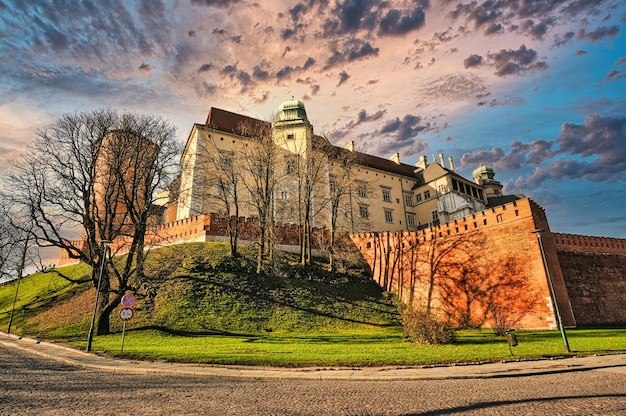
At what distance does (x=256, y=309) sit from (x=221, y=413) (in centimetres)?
1764

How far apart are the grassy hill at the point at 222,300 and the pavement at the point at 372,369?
861cm

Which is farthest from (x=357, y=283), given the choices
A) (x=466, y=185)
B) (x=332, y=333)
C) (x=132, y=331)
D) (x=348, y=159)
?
(x=466, y=185)

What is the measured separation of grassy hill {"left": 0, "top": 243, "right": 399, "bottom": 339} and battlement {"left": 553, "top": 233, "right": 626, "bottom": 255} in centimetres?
1465

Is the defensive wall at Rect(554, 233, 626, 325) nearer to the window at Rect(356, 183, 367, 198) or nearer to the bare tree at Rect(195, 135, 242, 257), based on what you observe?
the window at Rect(356, 183, 367, 198)

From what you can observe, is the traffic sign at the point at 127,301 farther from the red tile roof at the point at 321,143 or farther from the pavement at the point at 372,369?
the red tile roof at the point at 321,143

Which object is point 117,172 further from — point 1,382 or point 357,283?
point 357,283

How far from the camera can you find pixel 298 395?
299 inches

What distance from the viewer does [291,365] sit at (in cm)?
1126

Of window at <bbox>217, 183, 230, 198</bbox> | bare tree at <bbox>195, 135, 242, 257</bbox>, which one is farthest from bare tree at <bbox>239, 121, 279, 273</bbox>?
window at <bbox>217, 183, 230, 198</bbox>

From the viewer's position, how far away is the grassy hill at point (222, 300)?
21547 millimetres

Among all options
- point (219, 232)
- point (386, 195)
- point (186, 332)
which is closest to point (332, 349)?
point (186, 332)

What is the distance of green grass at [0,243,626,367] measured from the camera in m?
13.2

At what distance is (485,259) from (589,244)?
36.4 ft

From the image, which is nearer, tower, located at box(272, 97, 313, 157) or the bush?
the bush
